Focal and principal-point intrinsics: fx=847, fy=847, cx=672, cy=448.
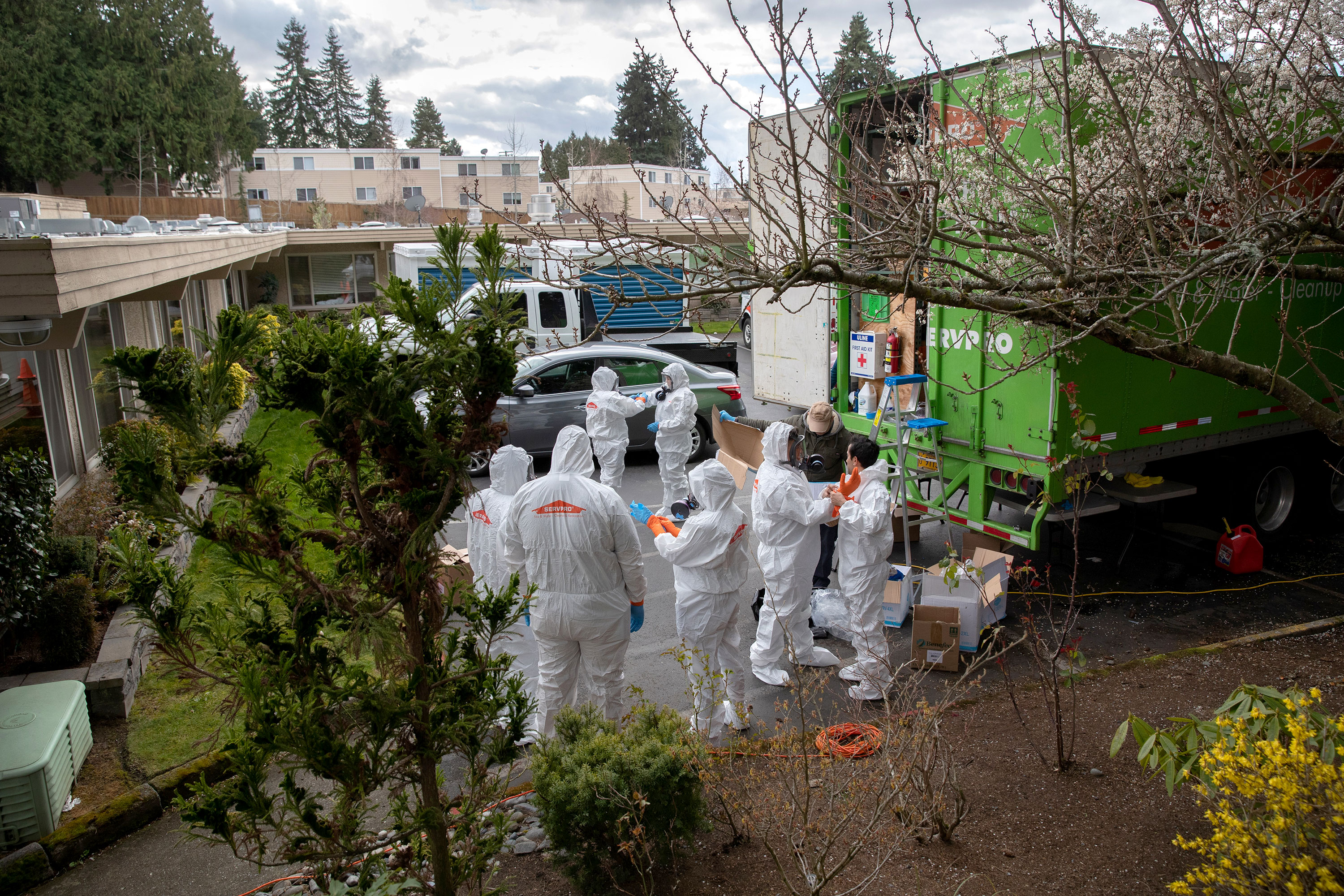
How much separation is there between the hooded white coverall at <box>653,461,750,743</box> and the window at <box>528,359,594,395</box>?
630 cm

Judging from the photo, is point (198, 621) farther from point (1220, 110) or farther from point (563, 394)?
point (563, 394)

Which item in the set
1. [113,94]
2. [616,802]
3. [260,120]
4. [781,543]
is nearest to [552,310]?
[781,543]

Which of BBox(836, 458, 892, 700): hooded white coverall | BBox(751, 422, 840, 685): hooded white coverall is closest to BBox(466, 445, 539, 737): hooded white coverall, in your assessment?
BBox(751, 422, 840, 685): hooded white coverall

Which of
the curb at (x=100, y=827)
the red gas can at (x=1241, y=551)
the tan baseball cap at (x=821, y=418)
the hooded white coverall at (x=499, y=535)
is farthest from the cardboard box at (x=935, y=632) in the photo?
the curb at (x=100, y=827)

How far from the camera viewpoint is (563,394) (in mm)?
11219

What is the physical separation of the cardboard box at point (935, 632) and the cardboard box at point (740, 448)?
2.14 meters

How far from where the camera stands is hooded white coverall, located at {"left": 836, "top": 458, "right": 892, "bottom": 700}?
18.1ft

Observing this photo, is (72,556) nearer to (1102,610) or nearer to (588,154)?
(1102,610)

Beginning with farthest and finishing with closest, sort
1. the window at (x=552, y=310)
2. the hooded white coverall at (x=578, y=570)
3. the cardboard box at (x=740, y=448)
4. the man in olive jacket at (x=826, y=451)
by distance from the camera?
the window at (x=552, y=310) → the cardboard box at (x=740, y=448) → the man in olive jacket at (x=826, y=451) → the hooded white coverall at (x=578, y=570)

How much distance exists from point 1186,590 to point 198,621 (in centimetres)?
747

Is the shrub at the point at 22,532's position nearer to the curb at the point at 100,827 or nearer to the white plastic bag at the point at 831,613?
the curb at the point at 100,827

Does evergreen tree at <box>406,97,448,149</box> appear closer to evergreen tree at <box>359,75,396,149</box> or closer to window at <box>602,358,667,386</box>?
evergreen tree at <box>359,75,396,149</box>

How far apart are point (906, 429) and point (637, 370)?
17.0 feet

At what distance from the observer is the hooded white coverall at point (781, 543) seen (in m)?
5.58
